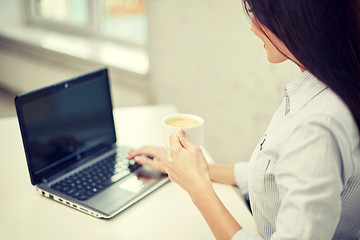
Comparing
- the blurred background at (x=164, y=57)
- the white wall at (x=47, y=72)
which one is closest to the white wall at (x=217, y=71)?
the blurred background at (x=164, y=57)

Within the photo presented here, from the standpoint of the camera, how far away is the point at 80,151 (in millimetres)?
1111

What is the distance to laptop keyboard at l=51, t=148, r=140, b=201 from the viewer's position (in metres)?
0.98

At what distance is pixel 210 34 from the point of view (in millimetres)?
1865

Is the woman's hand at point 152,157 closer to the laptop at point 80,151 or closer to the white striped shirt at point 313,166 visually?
the laptop at point 80,151

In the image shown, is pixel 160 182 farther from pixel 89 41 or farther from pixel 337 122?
pixel 89 41

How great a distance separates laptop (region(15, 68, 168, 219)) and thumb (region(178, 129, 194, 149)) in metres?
0.16

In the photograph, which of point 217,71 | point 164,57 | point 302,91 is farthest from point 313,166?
point 164,57

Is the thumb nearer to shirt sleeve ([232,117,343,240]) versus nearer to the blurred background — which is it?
shirt sleeve ([232,117,343,240])

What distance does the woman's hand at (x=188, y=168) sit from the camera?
0.85m

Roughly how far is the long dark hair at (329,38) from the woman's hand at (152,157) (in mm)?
521

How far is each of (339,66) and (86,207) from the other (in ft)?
2.00

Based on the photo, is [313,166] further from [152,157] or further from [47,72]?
[47,72]

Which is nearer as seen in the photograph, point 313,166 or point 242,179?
point 313,166

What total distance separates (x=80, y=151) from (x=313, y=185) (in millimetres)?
666
